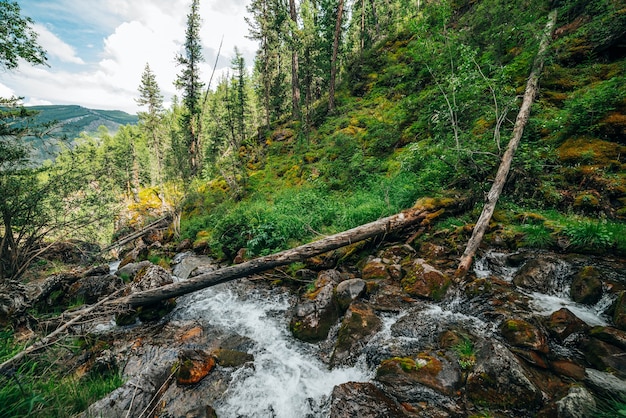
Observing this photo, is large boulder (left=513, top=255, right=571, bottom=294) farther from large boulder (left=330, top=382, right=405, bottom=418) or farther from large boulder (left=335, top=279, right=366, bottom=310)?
large boulder (left=330, top=382, right=405, bottom=418)

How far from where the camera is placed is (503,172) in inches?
259

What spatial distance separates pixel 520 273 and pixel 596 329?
156 centimetres

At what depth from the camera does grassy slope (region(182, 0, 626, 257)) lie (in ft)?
19.2

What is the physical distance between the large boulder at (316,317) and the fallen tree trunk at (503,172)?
9.22 ft

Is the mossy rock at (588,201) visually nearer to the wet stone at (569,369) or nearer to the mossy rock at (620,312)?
the mossy rock at (620,312)

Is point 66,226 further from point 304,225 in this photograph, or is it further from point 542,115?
point 542,115

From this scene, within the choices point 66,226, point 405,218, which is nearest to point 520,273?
point 405,218

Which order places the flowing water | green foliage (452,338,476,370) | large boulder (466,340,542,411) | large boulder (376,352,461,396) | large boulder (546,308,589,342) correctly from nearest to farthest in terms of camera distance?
large boulder (466,340,542,411)
large boulder (376,352,461,396)
green foliage (452,338,476,370)
large boulder (546,308,589,342)
the flowing water

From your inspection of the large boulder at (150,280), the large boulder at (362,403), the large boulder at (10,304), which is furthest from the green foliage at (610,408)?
the large boulder at (10,304)

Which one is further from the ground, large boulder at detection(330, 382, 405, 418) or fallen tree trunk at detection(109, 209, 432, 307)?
fallen tree trunk at detection(109, 209, 432, 307)

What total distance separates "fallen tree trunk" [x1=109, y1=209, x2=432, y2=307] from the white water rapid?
2.96 ft

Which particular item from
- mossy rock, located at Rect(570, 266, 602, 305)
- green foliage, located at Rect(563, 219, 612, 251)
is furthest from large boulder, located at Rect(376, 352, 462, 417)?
green foliage, located at Rect(563, 219, 612, 251)

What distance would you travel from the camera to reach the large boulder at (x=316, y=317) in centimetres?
508

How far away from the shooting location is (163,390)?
3.85 metres
